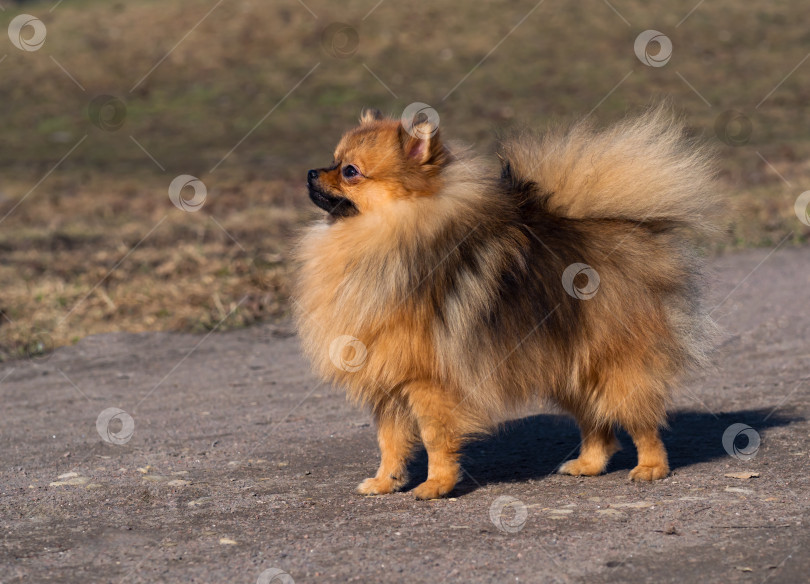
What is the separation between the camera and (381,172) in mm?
4707

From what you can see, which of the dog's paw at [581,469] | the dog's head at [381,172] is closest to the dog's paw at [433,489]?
the dog's paw at [581,469]

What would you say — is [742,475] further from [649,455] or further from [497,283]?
[497,283]

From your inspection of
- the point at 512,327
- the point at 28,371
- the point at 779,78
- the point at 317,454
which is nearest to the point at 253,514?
the point at 317,454

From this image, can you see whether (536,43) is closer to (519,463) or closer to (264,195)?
(264,195)

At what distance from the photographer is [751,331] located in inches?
325

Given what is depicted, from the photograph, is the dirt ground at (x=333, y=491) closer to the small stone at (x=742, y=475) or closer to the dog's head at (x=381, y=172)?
the small stone at (x=742, y=475)

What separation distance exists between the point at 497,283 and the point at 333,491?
1369 millimetres

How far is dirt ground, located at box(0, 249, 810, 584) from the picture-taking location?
3840mm

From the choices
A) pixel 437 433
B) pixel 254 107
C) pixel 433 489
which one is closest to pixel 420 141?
pixel 437 433

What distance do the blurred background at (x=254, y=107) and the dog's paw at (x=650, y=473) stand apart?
4961mm

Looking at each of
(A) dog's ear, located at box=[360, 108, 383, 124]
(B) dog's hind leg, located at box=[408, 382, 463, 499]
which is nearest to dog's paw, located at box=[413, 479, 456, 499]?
(B) dog's hind leg, located at box=[408, 382, 463, 499]

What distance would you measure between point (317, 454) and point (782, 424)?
279cm

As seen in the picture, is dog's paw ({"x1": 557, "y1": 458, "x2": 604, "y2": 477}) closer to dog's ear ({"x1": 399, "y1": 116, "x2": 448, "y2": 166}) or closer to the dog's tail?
the dog's tail

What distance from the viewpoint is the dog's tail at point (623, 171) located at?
16.3ft
